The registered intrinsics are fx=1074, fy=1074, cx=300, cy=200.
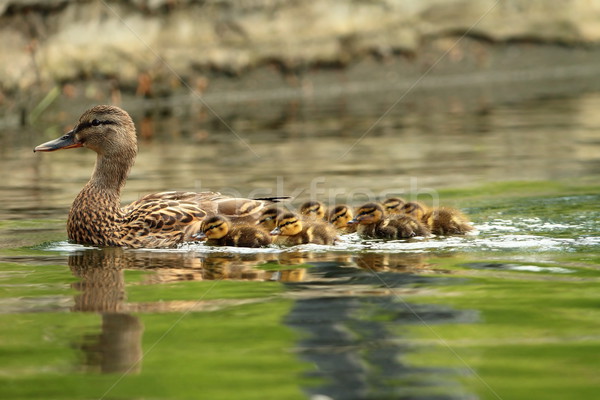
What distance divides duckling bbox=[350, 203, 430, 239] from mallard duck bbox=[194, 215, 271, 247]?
22.9 inches

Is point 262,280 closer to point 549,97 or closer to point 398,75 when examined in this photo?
point 549,97

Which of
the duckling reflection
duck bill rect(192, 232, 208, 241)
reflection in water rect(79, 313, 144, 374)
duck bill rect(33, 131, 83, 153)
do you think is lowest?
reflection in water rect(79, 313, 144, 374)

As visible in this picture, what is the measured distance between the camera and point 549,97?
15156 mm

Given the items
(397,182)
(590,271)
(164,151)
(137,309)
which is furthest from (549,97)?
(137,309)

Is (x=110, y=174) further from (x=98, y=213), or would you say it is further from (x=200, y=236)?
(x=200, y=236)

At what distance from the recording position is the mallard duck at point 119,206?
240 inches

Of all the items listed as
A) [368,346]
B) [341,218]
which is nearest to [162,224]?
[341,218]

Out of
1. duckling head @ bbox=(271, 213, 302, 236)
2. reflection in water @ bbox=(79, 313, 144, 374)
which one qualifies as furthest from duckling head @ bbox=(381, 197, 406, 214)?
reflection in water @ bbox=(79, 313, 144, 374)

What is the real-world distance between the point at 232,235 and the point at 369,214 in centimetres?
83

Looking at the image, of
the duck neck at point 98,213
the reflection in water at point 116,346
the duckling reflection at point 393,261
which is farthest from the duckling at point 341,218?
the reflection in water at point 116,346

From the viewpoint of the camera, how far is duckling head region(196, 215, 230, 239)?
232 inches

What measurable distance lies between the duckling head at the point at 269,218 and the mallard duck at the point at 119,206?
56mm

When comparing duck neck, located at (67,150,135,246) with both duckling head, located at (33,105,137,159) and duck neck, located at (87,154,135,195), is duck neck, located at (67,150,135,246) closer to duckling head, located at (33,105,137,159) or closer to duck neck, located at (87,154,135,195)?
duck neck, located at (87,154,135,195)

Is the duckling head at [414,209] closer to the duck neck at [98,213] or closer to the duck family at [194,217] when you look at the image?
the duck family at [194,217]
